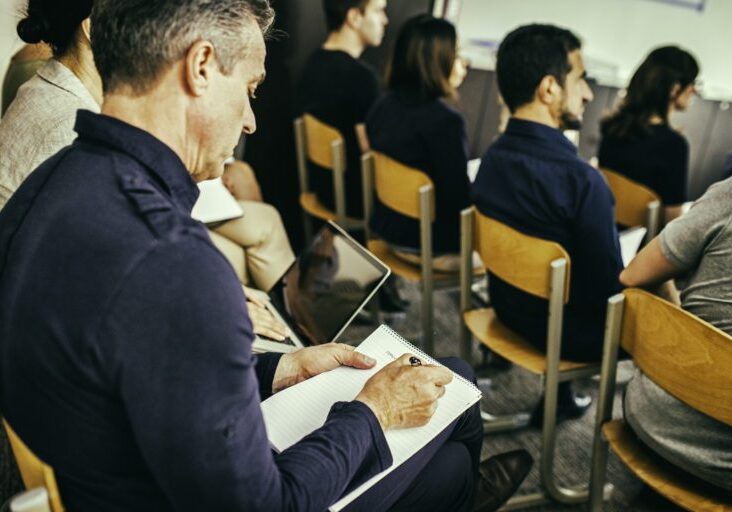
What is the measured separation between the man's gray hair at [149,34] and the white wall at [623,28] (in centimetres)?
331

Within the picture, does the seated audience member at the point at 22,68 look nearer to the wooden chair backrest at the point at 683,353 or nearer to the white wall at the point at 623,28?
the wooden chair backrest at the point at 683,353

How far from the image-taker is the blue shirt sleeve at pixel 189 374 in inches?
25.0

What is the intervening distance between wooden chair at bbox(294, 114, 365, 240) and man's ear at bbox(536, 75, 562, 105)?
846mm

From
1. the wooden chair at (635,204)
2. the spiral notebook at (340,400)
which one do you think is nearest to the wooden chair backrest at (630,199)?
the wooden chair at (635,204)

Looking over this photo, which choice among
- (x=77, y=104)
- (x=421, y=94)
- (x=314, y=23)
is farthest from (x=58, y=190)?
(x=314, y=23)

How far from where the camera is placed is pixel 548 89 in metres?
1.72

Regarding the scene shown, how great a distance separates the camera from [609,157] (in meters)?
2.57

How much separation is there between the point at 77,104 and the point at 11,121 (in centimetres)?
13

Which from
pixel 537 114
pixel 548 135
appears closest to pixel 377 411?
pixel 548 135

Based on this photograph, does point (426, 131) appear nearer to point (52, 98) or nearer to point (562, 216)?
point (562, 216)

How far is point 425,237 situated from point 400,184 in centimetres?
20

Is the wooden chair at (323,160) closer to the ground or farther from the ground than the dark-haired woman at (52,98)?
closer to the ground

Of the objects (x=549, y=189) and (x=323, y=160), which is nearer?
(x=549, y=189)

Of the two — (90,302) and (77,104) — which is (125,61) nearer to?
(90,302)
